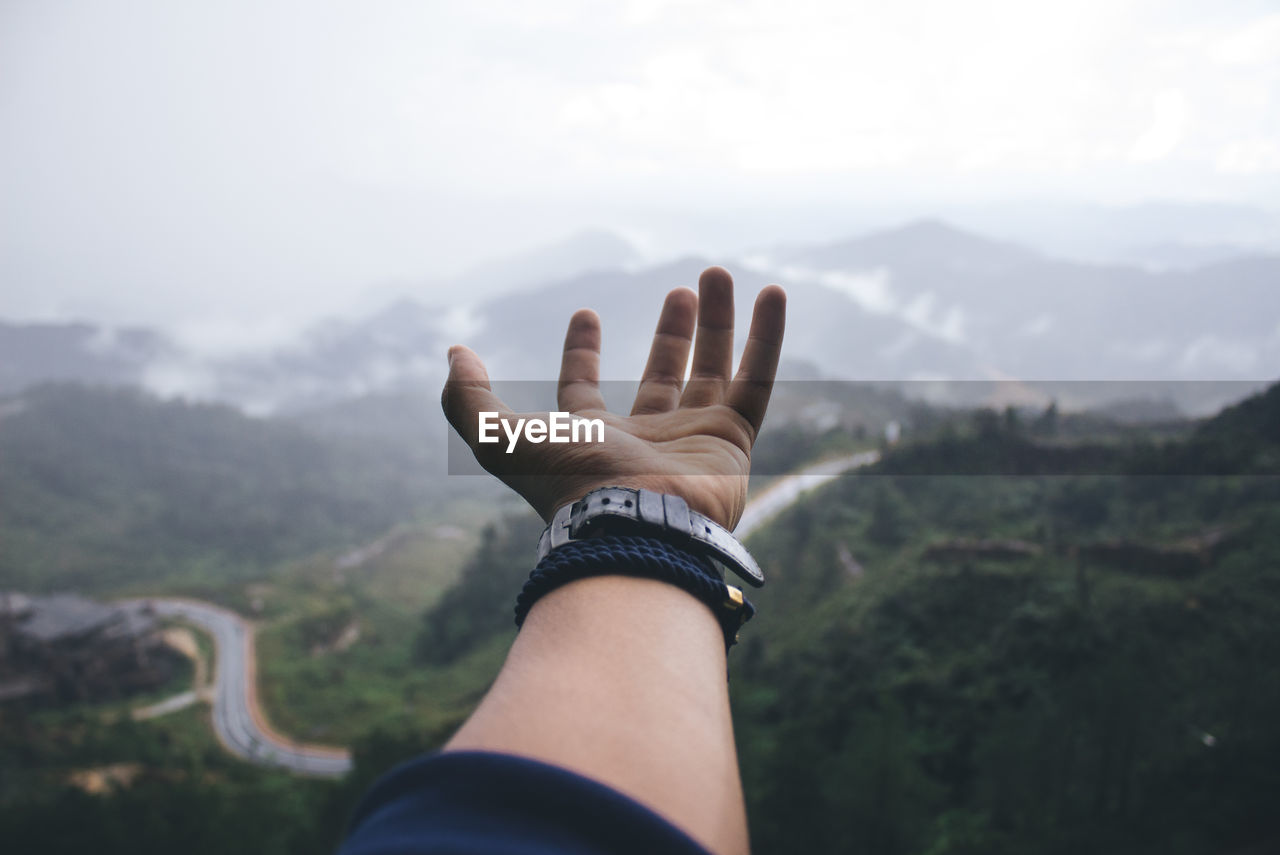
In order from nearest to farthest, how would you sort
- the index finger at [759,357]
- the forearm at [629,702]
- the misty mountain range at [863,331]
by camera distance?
1. the forearm at [629,702]
2. the index finger at [759,357]
3. the misty mountain range at [863,331]

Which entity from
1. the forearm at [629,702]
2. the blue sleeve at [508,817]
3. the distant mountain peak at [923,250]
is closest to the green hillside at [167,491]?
the forearm at [629,702]

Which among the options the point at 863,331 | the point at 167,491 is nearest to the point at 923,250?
the point at 863,331

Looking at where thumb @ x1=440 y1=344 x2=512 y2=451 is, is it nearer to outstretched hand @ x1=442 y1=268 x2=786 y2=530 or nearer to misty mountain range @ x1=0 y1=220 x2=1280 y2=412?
outstretched hand @ x1=442 y1=268 x2=786 y2=530

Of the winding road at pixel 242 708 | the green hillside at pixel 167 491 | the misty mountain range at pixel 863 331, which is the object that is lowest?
the winding road at pixel 242 708

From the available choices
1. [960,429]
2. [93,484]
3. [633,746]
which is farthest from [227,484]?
[633,746]

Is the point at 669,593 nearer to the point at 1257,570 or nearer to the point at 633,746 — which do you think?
the point at 633,746

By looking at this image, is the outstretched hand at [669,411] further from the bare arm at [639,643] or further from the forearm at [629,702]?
the forearm at [629,702]
